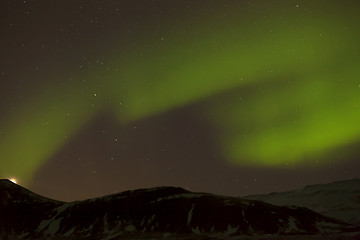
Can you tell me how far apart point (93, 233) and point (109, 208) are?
14.2 meters

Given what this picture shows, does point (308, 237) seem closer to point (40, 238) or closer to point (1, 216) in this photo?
point (40, 238)

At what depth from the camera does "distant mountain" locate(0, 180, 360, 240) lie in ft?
392

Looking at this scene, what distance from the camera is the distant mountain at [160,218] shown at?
119438 millimetres

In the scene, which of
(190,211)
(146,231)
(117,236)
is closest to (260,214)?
(190,211)

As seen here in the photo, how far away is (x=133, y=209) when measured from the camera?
139m

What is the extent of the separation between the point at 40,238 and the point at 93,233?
1608cm

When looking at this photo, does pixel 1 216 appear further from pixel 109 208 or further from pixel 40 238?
pixel 109 208

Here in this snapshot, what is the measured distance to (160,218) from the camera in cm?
13000

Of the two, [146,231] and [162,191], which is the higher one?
[162,191]

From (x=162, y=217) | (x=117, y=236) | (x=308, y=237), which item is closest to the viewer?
(x=308, y=237)

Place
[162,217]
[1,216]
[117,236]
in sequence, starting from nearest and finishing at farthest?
[117,236], [162,217], [1,216]

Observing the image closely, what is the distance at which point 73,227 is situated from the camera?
13400cm

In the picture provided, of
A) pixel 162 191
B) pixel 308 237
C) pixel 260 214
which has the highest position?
pixel 162 191

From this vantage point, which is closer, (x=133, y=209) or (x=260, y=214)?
(x=260, y=214)
